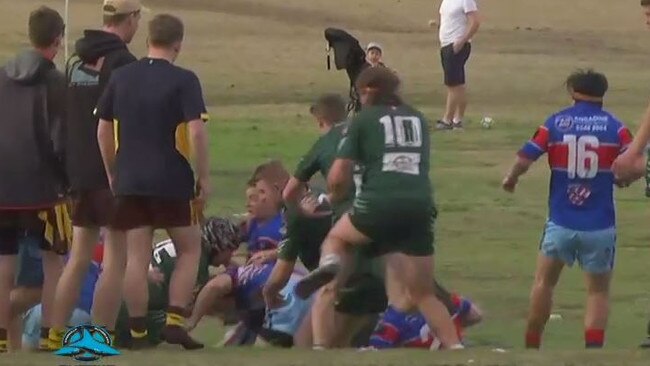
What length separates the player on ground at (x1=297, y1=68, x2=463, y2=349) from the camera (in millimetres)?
9992

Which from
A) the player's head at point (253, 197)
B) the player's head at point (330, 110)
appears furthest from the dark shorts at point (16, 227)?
the player's head at point (330, 110)

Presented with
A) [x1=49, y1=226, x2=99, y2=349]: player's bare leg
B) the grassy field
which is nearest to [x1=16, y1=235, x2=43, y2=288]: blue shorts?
[x1=49, y1=226, x2=99, y2=349]: player's bare leg

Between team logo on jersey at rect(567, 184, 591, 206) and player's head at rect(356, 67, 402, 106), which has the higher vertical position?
player's head at rect(356, 67, 402, 106)

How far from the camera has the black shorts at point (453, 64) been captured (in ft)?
73.1

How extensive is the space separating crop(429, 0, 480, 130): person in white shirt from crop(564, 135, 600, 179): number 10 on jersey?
11582mm

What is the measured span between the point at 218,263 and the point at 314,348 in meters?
1.68

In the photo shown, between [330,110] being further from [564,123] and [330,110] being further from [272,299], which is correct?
[564,123]

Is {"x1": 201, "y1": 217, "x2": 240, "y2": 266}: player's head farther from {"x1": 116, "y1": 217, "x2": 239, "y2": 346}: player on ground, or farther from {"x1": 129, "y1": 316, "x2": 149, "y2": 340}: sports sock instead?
{"x1": 129, "y1": 316, "x2": 149, "y2": 340}: sports sock

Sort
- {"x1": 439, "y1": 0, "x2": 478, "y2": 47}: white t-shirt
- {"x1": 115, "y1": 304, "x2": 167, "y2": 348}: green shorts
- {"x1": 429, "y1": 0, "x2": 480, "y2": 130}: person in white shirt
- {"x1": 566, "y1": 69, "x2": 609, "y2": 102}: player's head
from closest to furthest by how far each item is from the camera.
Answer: {"x1": 115, "y1": 304, "x2": 167, "y2": 348}: green shorts
{"x1": 566, "y1": 69, "x2": 609, "y2": 102}: player's head
{"x1": 429, "y1": 0, "x2": 480, "y2": 130}: person in white shirt
{"x1": 439, "y1": 0, "x2": 478, "y2": 47}: white t-shirt

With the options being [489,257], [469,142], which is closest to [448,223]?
[489,257]

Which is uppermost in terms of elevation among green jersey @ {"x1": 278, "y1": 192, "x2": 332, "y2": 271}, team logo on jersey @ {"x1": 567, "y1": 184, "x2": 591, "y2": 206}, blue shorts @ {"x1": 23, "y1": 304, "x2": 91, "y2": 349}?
team logo on jersey @ {"x1": 567, "y1": 184, "x2": 591, "y2": 206}

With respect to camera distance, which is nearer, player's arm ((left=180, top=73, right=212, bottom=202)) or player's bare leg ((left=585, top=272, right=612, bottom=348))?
player's arm ((left=180, top=73, right=212, bottom=202))

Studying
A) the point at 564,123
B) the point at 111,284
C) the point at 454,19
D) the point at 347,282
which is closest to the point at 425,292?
the point at 347,282

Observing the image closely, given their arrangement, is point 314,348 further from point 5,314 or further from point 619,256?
point 619,256
